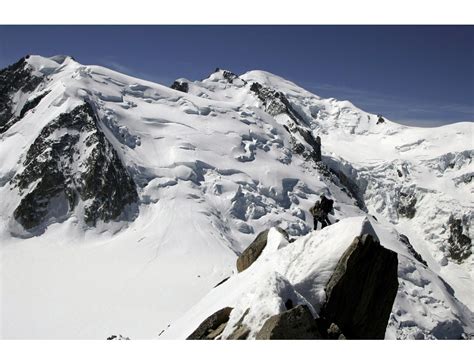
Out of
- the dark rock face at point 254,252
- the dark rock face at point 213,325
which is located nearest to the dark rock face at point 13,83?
the dark rock face at point 254,252

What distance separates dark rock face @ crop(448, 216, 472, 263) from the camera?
88562 mm

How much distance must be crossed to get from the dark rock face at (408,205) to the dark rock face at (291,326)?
313 ft

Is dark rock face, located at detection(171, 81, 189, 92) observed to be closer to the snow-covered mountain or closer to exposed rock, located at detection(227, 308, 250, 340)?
the snow-covered mountain

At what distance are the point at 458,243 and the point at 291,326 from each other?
3546 inches

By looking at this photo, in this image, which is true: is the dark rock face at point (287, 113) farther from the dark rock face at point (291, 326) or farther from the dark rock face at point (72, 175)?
the dark rock face at point (291, 326)

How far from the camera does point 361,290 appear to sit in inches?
503

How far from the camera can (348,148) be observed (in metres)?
122

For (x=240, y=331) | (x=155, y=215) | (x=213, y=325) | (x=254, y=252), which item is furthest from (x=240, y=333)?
(x=155, y=215)

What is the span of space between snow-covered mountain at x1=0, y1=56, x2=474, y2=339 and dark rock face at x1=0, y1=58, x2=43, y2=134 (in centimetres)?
24

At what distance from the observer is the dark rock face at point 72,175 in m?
44.2

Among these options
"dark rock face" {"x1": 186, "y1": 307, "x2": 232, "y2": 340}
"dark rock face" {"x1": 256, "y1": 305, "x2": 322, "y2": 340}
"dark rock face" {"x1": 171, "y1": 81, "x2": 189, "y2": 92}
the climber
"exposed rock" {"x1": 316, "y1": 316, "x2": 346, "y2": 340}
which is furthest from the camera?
"dark rock face" {"x1": 171, "y1": 81, "x2": 189, "y2": 92}

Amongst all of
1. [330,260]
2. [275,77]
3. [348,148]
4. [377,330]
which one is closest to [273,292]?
[330,260]

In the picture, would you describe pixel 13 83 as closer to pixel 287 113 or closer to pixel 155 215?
pixel 155 215

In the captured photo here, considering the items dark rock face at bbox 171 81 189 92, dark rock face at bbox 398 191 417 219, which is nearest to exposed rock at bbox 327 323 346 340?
dark rock face at bbox 171 81 189 92
